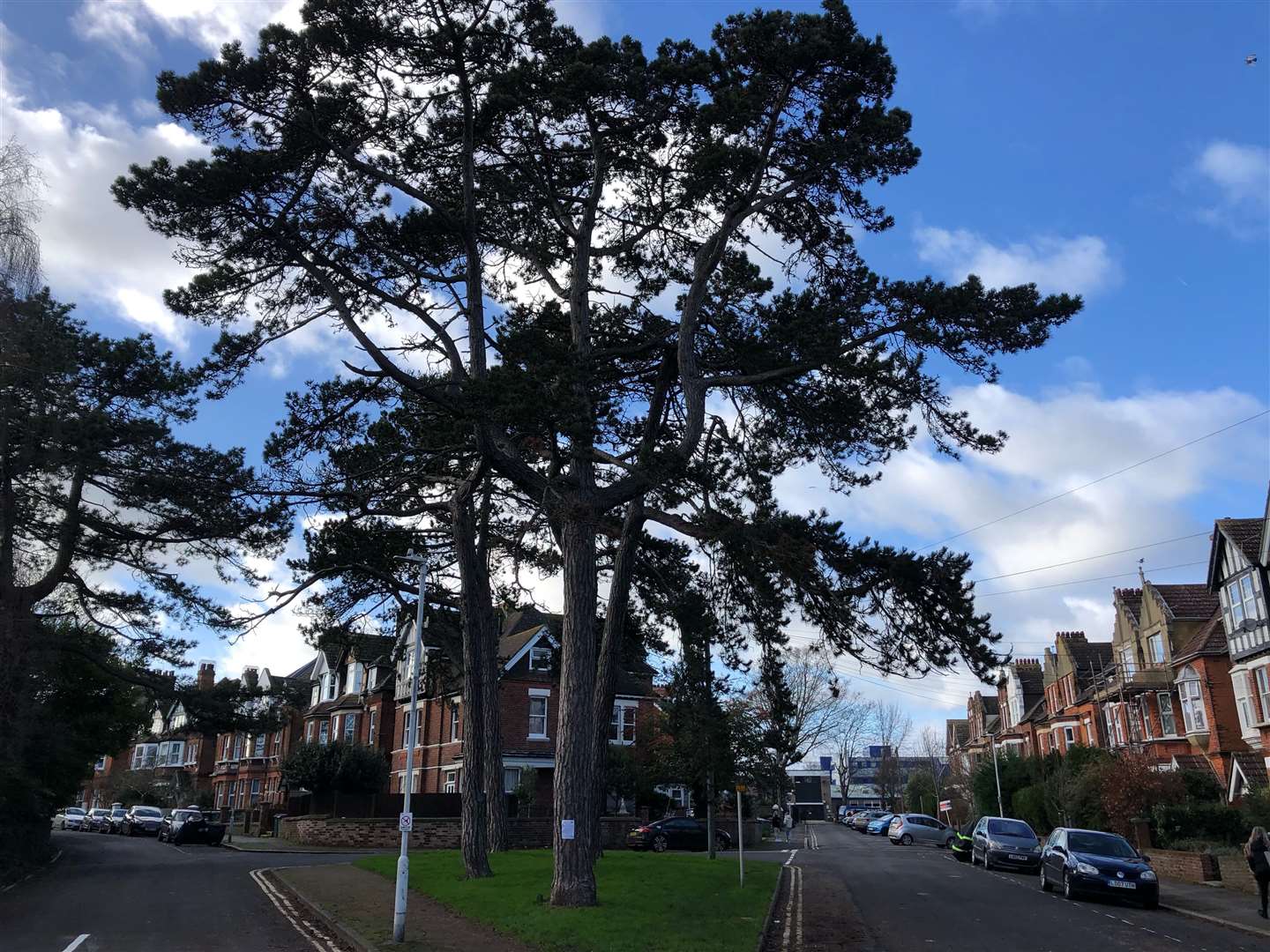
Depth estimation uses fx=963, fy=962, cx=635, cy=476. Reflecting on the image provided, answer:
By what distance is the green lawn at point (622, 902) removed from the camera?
1332 cm

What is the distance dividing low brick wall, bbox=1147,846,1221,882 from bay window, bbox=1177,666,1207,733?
43.3 ft

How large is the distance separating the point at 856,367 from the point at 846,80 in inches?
183

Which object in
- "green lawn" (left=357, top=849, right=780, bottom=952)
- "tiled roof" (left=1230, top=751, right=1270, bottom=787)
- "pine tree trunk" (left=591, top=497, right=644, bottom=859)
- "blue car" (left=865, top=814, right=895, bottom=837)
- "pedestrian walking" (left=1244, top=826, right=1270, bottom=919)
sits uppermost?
"pine tree trunk" (left=591, top=497, right=644, bottom=859)

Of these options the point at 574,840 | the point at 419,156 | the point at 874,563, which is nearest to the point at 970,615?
the point at 874,563

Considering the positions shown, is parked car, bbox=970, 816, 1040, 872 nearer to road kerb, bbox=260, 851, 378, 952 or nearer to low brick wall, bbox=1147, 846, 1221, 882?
low brick wall, bbox=1147, 846, 1221, 882

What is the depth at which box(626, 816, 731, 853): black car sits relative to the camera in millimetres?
37625

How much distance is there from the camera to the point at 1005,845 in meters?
28.9

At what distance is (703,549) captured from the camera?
17.3 m

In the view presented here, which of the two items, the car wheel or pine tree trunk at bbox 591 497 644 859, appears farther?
the car wheel

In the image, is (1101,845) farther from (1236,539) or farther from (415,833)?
(415,833)

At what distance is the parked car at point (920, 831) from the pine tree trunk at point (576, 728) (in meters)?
34.9

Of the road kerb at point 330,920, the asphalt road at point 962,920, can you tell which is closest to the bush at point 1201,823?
the asphalt road at point 962,920

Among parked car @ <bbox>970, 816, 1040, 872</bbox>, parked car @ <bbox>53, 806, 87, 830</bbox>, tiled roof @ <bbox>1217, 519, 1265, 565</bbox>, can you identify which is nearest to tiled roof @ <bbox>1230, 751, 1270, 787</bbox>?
tiled roof @ <bbox>1217, 519, 1265, 565</bbox>

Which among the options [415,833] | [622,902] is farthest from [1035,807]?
[622,902]
